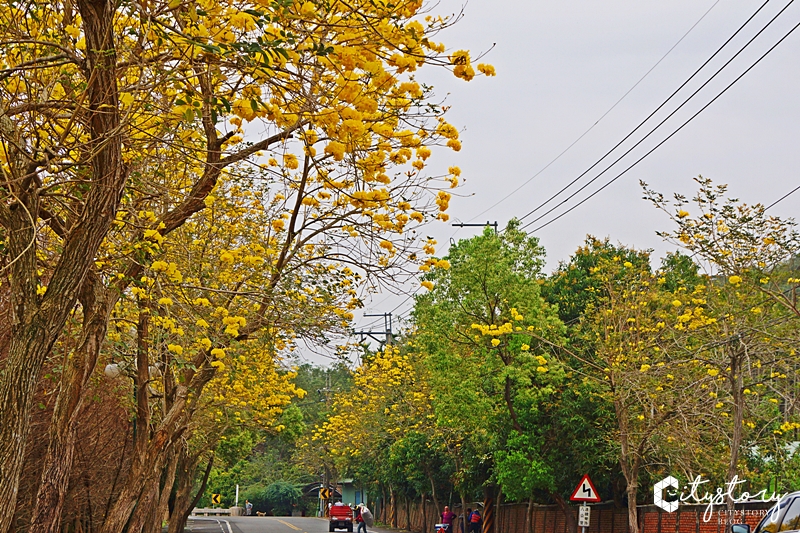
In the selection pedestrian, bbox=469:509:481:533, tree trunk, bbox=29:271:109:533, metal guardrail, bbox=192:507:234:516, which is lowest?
metal guardrail, bbox=192:507:234:516

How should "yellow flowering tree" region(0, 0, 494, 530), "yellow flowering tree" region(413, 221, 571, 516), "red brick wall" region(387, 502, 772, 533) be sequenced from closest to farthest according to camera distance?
"yellow flowering tree" region(0, 0, 494, 530)
"red brick wall" region(387, 502, 772, 533)
"yellow flowering tree" region(413, 221, 571, 516)

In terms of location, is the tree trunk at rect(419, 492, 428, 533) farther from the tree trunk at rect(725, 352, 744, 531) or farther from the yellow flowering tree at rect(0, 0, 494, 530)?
the yellow flowering tree at rect(0, 0, 494, 530)

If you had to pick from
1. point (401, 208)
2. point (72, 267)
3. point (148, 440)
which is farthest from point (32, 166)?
point (148, 440)

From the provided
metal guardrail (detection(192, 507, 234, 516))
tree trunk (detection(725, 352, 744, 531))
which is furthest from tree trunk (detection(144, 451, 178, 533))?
metal guardrail (detection(192, 507, 234, 516))

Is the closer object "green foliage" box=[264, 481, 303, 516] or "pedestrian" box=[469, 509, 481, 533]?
"pedestrian" box=[469, 509, 481, 533]

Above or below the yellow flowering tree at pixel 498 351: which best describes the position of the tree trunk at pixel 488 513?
below

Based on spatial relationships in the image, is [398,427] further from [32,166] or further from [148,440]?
[32,166]

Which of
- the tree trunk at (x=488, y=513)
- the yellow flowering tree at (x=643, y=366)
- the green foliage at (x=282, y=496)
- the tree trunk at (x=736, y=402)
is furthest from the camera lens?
the green foliage at (x=282, y=496)

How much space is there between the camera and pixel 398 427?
3672 cm

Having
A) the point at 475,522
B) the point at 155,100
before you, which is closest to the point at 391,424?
the point at 475,522

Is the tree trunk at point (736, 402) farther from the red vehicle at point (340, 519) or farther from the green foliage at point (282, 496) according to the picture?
the green foliage at point (282, 496)

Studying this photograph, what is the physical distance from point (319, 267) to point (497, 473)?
14753mm

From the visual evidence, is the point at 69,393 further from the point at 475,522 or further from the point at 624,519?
the point at 475,522

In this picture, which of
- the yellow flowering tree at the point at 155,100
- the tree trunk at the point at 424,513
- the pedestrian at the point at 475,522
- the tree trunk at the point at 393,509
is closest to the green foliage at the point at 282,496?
the tree trunk at the point at 393,509
